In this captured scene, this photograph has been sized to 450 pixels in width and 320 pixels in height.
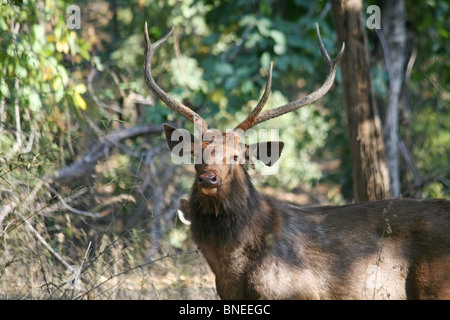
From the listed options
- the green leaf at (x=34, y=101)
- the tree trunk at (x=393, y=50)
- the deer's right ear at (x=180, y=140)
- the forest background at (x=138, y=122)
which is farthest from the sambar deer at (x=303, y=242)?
the tree trunk at (x=393, y=50)

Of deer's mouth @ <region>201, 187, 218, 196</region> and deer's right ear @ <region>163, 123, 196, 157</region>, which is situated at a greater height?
deer's right ear @ <region>163, 123, 196, 157</region>

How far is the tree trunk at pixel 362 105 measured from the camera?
730cm

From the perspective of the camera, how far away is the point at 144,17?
42.5ft

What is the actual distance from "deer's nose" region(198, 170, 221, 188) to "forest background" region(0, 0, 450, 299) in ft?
3.55

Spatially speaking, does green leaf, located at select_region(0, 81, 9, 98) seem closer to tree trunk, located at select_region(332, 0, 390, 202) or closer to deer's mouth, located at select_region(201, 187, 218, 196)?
deer's mouth, located at select_region(201, 187, 218, 196)

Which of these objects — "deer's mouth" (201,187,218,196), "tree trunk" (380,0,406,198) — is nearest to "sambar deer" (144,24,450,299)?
"deer's mouth" (201,187,218,196)

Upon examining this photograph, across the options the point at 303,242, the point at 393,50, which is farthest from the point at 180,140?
the point at 393,50

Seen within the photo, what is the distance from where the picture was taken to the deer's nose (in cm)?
519

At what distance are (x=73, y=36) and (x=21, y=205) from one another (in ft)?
8.46

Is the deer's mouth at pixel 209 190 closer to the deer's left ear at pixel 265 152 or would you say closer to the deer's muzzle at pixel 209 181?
the deer's muzzle at pixel 209 181

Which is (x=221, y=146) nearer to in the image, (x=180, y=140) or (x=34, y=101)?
(x=180, y=140)

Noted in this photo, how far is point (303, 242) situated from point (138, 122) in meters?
6.67

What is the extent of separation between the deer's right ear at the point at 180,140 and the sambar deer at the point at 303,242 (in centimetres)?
13

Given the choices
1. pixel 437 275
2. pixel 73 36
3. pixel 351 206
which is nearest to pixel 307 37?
pixel 73 36
